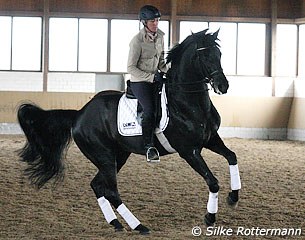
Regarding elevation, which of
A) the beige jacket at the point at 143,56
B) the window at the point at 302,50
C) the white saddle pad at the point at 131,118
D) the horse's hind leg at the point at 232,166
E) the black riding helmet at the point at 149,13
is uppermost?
the window at the point at 302,50

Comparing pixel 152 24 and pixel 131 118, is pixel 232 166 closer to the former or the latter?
pixel 131 118

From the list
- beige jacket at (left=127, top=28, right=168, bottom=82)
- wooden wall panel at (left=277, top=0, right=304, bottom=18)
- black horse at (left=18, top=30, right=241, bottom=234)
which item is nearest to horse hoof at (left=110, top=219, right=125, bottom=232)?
black horse at (left=18, top=30, right=241, bottom=234)

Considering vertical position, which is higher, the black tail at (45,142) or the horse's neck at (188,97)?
the horse's neck at (188,97)

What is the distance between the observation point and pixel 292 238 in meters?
5.32

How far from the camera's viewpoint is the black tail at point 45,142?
20.9ft

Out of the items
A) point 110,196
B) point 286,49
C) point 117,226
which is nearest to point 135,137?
point 110,196

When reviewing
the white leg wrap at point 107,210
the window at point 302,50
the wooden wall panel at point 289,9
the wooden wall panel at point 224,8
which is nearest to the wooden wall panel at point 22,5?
the wooden wall panel at point 224,8

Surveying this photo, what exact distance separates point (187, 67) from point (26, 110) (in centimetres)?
172

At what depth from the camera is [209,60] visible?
5.59m

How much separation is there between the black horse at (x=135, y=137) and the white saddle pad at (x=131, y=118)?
0.16 ft

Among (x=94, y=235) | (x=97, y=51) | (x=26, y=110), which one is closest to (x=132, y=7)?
(x=97, y=51)

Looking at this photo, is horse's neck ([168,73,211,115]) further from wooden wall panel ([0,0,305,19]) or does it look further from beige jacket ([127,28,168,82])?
wooden wall panel ([0,0,305,19])

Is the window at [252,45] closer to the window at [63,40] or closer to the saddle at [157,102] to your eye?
the window at [63,40]

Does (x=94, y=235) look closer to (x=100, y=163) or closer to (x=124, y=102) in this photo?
(x=100, y=163)
